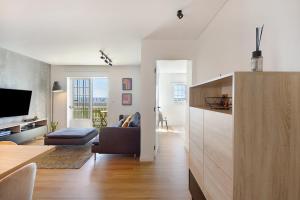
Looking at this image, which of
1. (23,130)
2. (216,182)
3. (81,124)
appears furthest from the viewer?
(81,124)

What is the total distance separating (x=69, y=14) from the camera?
9.93 ft

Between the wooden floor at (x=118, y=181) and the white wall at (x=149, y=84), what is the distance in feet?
1.27

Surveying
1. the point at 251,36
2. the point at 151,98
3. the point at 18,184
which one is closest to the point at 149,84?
the point at 151,98

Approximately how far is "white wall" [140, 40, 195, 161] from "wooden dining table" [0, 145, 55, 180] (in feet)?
8.90

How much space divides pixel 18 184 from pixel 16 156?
383 mm

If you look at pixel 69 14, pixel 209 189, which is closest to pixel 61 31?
pixel 69 14

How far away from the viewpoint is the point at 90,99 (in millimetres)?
7715

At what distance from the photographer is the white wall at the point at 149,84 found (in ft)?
13.9

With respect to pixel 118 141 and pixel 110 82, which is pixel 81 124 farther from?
pixel 118 141

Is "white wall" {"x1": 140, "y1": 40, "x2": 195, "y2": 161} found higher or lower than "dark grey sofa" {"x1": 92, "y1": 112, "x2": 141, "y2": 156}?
higher

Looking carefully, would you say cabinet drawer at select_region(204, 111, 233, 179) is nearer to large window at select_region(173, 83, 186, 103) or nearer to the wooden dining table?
the wooden dining table

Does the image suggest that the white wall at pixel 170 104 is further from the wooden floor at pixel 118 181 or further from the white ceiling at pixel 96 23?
the wooden floor at pixel 118 181

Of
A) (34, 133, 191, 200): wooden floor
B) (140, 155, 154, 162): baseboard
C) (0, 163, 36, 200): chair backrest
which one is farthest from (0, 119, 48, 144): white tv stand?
(0, 163, 36, 200): chair backrest

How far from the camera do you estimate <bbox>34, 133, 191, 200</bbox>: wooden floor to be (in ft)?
9.07
